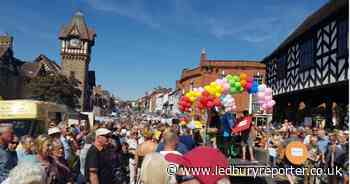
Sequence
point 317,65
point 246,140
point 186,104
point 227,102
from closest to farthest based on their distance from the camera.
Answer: point 246,140
point 227,102
point 186,104
point 317,65

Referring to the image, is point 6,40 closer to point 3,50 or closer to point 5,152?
point 3,50

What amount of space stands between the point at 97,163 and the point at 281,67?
88.8 ft

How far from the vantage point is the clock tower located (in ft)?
258

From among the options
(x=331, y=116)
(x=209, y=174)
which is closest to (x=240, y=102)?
(x=331, y=116)

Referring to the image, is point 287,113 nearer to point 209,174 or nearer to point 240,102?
point 240,102

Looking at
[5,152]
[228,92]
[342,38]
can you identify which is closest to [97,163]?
[5,152]

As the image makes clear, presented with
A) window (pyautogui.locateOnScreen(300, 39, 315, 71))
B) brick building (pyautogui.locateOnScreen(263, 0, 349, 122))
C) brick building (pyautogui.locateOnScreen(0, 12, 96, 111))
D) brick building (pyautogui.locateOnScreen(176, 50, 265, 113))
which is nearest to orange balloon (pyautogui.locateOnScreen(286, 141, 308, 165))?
brick building (pyautogui.locateOnScreen(263, 0, 349, 122))

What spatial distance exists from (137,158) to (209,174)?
17.7 ft

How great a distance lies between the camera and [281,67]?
3073cm

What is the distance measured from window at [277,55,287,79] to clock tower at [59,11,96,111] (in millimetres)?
50683

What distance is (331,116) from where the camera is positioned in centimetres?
2269

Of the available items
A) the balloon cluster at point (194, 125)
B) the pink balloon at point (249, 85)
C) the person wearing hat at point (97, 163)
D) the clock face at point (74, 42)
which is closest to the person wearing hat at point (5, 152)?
the person wearing hat at point (97, 163)

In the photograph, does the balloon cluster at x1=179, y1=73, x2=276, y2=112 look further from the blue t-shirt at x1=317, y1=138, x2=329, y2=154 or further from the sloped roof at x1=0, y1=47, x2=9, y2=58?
the sloped roof at x1=0, y1=47, x2=9, y2=58

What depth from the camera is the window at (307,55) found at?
2477 centimetres
